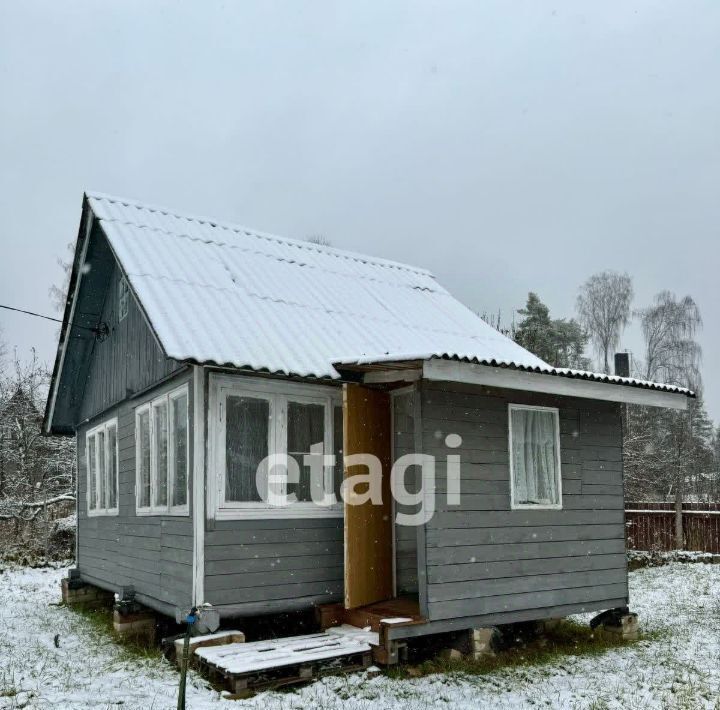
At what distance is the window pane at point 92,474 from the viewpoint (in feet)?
42.3

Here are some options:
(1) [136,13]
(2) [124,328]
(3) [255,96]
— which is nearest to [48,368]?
(2) [124,328]

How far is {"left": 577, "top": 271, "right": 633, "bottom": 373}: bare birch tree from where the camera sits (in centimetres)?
3319

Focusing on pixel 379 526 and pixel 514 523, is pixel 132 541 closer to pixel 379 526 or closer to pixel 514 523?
pixel 379 526

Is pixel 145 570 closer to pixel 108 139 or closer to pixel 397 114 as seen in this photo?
pixel 397 114

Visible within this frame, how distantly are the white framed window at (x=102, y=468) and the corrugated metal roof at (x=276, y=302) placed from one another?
284 centimetres

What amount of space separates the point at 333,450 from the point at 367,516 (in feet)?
2.68

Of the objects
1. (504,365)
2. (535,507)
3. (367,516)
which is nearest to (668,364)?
(535,507)

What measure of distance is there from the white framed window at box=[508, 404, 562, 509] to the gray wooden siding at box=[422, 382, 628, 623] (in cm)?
9

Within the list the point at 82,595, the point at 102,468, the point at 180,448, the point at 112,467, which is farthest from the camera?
the point at 82,595

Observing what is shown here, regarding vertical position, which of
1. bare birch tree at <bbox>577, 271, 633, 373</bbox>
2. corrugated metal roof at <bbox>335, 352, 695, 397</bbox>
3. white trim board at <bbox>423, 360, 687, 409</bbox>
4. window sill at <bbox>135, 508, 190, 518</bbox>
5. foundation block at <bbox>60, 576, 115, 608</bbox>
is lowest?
foundation block at <bbox>60, 576, 115, 608</bbox>

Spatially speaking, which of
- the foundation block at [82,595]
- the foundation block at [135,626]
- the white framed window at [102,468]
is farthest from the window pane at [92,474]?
the foundation block at [135,626]

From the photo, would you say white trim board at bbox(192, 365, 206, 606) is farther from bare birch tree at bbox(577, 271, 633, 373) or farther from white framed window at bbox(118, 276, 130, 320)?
bare birch tree at bbox(577, 271, 633, 373)

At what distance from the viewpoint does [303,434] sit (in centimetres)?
910

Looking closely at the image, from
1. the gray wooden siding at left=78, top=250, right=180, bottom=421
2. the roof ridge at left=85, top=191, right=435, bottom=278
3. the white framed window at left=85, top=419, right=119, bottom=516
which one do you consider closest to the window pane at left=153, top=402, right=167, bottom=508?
the gray wooden siding at left=78, top=250, right=180, bottom=421
